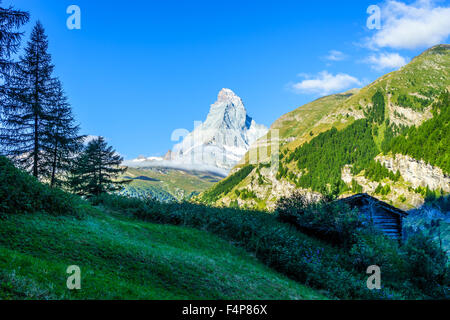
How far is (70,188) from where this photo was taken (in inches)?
1587

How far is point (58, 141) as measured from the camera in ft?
114

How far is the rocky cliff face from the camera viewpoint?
93812 mm

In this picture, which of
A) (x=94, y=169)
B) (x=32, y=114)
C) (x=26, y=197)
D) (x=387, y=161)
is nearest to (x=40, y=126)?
(x=32, y=114)

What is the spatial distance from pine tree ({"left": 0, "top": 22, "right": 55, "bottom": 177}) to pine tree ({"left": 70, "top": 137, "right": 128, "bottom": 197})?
6.84 m

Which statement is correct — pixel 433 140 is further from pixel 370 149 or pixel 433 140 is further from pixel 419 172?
pixel 370 149

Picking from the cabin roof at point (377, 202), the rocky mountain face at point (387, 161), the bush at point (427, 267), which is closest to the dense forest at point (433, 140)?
the rocky mountain face at point (387, 161)

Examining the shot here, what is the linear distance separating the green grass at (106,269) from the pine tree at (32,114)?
21554mm

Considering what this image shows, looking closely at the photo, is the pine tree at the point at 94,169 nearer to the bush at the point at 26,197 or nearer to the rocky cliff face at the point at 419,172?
the bush at the point at 26,197

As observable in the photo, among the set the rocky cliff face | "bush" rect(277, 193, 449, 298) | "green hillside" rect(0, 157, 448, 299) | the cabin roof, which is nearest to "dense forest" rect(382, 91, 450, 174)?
the rocky cliff face

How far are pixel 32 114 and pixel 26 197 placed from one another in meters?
20.8

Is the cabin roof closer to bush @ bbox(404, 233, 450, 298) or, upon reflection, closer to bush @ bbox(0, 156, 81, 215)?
bush @ bbox(404, 233, 450, 298)

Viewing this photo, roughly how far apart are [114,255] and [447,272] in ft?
61.8
